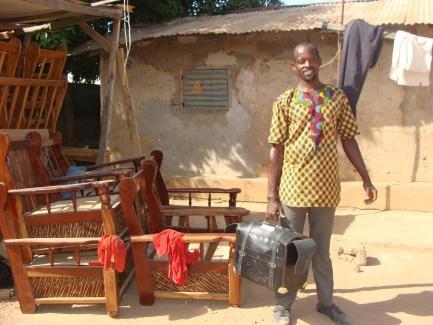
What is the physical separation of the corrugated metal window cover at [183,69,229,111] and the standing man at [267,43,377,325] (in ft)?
14.4

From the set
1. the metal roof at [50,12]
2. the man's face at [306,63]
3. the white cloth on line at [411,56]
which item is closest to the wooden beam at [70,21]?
the metal roof at [50,12]

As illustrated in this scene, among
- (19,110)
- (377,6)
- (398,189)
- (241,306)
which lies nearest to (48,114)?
(19,110)

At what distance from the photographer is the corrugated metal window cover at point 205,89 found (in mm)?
7645

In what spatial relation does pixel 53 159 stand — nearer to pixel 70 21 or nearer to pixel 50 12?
pixel 50 12

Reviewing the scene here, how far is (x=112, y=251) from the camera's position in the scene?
3.50 metres

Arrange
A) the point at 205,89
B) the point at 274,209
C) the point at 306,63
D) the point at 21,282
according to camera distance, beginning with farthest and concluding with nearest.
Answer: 1. the point at 205,89
2. the point at 21,282
3. the point at 274,209
4. the point at 306,63

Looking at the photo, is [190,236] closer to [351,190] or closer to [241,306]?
[241,306]

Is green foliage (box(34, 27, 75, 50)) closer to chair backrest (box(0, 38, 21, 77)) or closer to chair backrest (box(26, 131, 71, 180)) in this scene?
chair backrest (box(26, 131, 71, 180))

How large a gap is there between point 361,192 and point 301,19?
265 centimetres

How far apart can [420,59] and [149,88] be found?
411 cm

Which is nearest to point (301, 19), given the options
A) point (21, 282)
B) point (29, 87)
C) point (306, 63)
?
point (29, 87)

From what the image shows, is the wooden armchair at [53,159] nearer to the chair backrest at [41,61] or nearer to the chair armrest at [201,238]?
the chair backrest at [41,61]

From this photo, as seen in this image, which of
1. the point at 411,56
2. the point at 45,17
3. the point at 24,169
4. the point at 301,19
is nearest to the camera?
the point at 24,169

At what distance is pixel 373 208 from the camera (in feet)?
22.2
